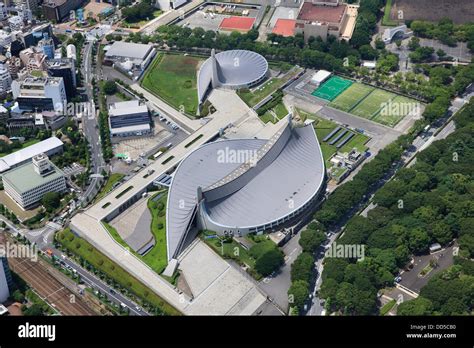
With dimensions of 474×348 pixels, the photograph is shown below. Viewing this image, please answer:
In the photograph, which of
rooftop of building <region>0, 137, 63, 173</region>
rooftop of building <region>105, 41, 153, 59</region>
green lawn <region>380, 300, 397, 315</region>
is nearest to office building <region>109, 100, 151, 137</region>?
rooftop of building <region>0, 137, 63, 173</region>

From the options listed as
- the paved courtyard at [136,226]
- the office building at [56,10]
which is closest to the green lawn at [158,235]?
the paved courtyard at [136,226]

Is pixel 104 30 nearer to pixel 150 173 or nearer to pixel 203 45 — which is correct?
pixel 203 45

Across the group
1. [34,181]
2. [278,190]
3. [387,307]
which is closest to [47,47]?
[34,181]

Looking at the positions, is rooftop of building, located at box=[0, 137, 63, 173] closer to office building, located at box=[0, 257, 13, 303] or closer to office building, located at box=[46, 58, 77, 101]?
office building, located at box=[46, 58, 77, 101]

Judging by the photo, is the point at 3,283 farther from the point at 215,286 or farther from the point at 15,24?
the point at 15,24

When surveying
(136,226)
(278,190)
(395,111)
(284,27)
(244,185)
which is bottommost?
(136,226)

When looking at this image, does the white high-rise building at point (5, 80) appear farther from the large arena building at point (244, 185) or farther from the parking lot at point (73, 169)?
the large arena building at point (244, 185)
